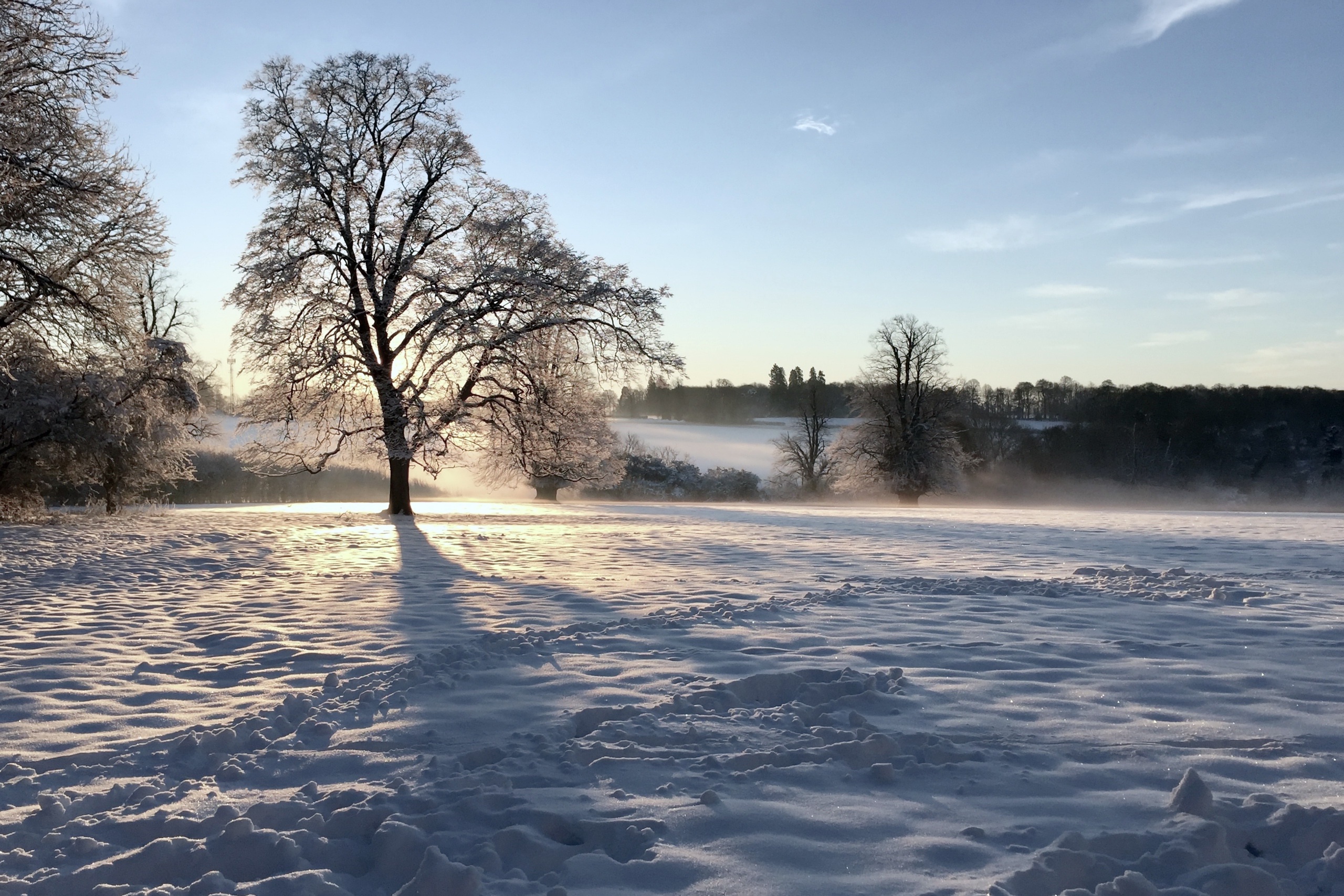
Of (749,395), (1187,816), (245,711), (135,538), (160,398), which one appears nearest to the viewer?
(1187,816)

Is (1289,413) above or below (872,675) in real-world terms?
above

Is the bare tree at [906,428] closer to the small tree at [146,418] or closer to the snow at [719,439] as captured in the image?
the snow at [719,439]

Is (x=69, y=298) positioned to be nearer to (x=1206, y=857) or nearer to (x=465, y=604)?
(x=465, y=604)

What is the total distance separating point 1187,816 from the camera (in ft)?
10.3

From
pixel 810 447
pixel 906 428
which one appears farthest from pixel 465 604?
pixel 810 447

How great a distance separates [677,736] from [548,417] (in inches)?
634

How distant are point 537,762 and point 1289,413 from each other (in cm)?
7715

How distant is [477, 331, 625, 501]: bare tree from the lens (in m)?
19.2

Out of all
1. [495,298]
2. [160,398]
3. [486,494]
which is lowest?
[486,494]

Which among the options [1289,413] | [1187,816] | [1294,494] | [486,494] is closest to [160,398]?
[1187,816]

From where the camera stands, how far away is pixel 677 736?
412 centimetres

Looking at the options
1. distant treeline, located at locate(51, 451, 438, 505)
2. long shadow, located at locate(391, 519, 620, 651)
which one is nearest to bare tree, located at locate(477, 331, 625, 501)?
long shadow, located at locate(391, 519, 620, 651)

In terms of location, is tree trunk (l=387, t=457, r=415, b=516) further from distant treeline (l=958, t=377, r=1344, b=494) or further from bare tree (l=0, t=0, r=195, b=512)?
distant treeline (l=958, t=377, r=1344, b=494)

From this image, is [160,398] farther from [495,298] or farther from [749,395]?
[749,395]
